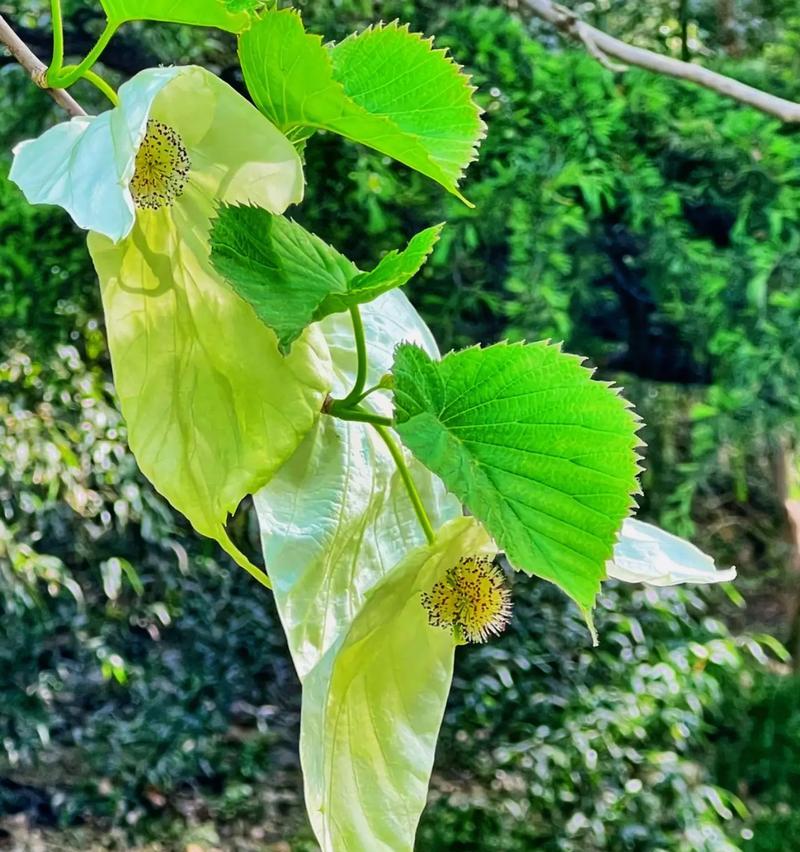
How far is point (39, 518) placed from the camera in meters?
0.98

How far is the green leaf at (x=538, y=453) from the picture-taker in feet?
0.42

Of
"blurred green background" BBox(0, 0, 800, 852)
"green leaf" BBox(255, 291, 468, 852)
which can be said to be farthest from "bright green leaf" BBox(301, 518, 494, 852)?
"blurred green background" BBox(0, 0, 800, 852)

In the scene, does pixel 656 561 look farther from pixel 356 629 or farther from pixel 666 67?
pixel 666 67

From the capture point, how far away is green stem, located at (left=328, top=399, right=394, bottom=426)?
0.14 meters

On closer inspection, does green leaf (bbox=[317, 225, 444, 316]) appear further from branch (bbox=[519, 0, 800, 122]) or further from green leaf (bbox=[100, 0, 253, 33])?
branch (bbox=[519, 0, 800, 122])

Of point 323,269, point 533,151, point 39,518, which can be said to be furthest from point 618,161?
point 323,269

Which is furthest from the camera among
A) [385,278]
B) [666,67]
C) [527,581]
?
[527,581]

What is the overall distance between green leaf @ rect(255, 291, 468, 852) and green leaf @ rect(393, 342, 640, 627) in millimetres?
15

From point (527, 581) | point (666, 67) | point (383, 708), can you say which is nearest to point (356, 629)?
point (383, 708)

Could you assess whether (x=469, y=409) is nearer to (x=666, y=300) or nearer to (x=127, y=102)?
(x=127, y=102)

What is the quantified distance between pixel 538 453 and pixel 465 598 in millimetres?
33

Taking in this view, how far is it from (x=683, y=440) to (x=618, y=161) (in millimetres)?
458

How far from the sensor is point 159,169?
14 centimetres

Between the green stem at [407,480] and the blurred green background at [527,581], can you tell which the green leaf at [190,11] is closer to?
the green stem at [407,480]
